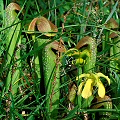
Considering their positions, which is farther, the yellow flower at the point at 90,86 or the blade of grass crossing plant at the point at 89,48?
the blade of grass crossing plant at the point at 89,48

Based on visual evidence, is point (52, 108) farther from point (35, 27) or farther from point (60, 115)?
point (35, 27)

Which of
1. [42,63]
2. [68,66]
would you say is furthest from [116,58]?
[42,63]

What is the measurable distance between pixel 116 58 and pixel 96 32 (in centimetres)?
47

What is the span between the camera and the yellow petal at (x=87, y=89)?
1.04 meters

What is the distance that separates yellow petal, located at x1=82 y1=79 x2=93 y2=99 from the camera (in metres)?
1.04

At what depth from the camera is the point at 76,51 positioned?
46.7 inches

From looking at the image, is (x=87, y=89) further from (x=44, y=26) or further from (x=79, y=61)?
(x=44, y=26)

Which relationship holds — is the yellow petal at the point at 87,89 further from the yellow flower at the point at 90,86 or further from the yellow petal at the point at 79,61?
the yellow petal at the point at 79,61

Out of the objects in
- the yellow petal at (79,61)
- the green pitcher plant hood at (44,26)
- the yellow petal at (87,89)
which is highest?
the green pitcher plant hood at (44,26)

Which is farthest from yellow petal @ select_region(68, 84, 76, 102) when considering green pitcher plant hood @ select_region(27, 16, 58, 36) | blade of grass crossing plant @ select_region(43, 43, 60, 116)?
green pitcher plant hood @ select_region(27, 16, 58, 36)

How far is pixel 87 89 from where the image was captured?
1050 millimetres

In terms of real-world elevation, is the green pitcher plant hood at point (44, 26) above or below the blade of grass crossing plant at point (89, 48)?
above

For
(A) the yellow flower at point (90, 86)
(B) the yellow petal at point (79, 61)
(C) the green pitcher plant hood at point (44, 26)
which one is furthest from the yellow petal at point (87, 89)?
(C) the green pitcher plant hood at point (44, 26)

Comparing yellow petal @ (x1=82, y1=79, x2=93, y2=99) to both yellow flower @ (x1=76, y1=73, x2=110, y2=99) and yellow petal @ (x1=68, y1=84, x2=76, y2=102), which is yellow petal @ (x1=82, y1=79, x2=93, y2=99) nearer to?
yellow flower @ (x1=76, y1=73, x2=110, y2=99)
